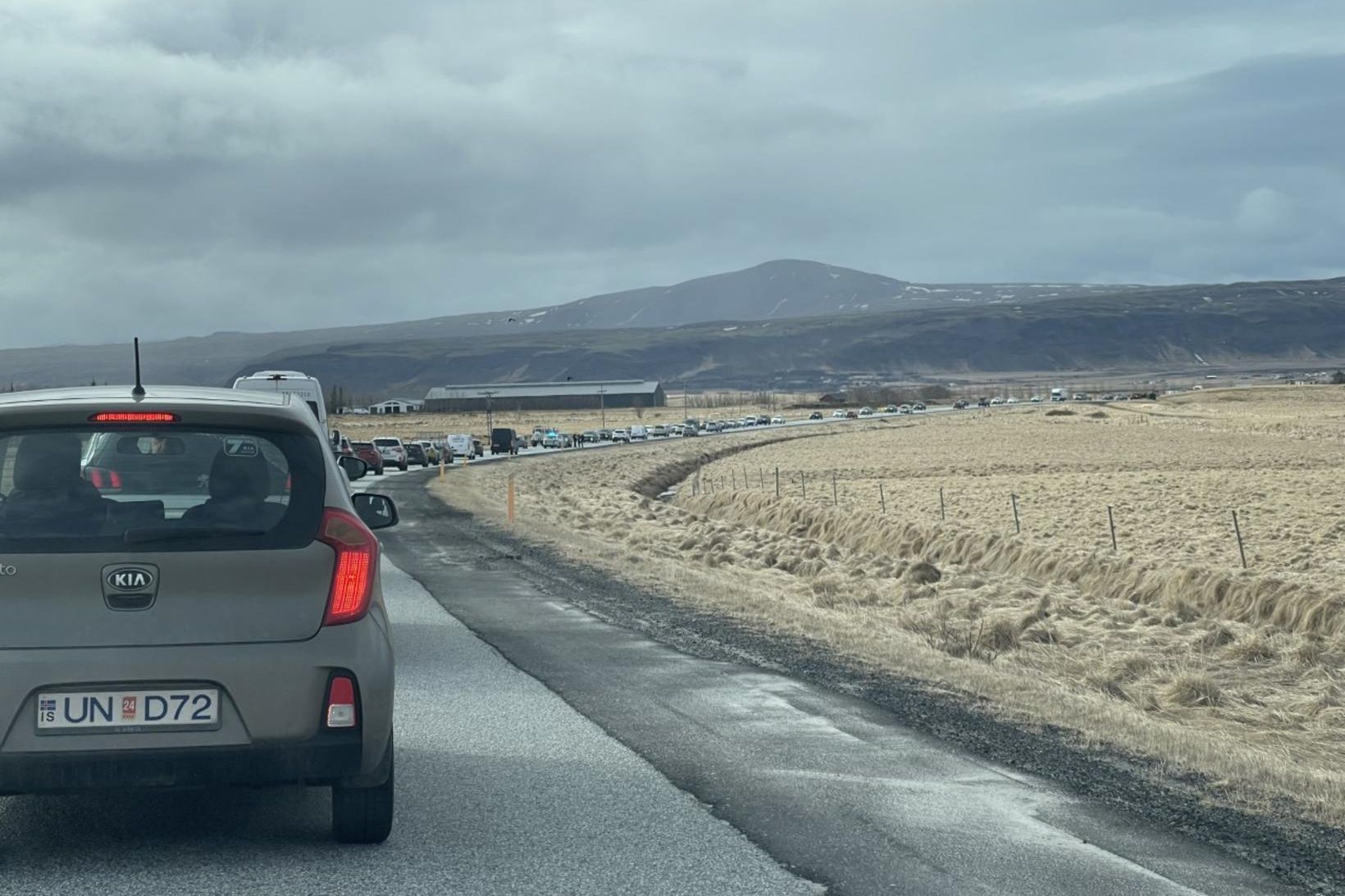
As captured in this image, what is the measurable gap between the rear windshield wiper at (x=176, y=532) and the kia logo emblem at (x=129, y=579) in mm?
97

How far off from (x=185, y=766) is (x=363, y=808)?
0.84 m

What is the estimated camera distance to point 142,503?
5648mm

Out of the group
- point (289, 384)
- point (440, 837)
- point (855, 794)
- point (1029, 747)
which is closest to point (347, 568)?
point (440, 837)

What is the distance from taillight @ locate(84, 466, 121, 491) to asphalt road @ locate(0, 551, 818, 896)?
4.76ft

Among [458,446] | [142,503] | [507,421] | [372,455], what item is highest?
[142,503]

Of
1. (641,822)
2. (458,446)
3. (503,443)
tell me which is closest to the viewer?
(641,822)

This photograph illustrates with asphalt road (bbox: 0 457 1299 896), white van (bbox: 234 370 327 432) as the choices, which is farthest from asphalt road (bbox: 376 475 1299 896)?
white van (bbox: 234 370 327 432)

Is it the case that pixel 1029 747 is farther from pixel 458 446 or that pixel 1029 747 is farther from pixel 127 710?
A: pixel 458 446

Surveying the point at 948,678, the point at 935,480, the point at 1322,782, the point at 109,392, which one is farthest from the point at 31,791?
the point at 935,480

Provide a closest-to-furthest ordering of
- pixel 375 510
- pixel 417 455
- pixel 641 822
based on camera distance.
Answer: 1. pixel 641 822
2. pixel 375 510
3. pixel 417 455

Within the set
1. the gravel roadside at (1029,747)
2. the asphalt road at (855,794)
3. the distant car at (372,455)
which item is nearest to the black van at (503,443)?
the distant car at (372,455)

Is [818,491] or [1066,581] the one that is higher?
[1066,581]

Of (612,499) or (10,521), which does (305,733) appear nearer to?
(10,521)

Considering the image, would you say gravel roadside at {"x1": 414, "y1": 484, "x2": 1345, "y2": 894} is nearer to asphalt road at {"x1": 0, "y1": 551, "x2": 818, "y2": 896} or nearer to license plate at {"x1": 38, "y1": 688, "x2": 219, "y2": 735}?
asphalt road at {"x1": 0, "y1": 551, "x2": 818, "y2": 896}
